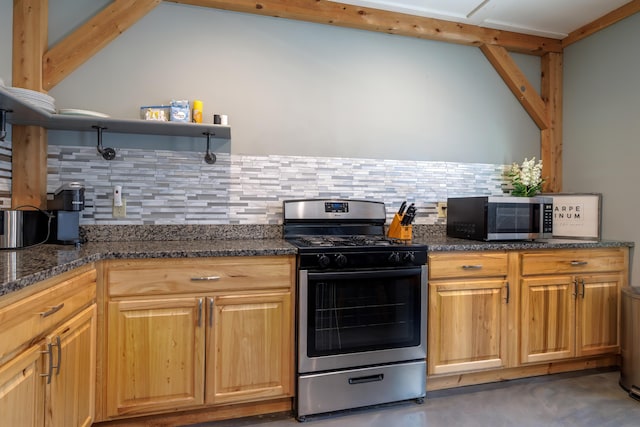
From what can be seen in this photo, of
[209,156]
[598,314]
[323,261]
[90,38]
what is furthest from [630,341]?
[90,38]

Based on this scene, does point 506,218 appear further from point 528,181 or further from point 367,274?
point 367,274

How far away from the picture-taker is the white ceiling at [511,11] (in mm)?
2545

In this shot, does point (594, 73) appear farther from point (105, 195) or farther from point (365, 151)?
point (105, 195)

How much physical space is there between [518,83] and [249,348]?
2.89m

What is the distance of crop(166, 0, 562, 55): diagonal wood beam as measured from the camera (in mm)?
2406

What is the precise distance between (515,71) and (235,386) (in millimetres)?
3109

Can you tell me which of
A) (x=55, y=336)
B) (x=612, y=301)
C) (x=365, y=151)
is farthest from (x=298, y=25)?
(x=612, y=301)

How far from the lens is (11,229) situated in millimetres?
1747

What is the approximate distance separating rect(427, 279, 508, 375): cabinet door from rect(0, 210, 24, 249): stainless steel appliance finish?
7.17ft

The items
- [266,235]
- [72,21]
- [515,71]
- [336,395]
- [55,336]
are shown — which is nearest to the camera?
[55,336]

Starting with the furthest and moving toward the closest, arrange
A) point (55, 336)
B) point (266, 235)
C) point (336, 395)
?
point (266, 235)
point (336, 395)
point (55, 336)

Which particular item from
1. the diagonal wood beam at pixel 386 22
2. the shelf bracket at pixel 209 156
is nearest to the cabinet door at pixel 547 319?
the diagonal wood beam at pixel 386 22

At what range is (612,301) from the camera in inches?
98.3

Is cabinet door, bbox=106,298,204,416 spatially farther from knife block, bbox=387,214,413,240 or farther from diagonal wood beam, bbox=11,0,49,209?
knife block, bbox=387,214,413,240
